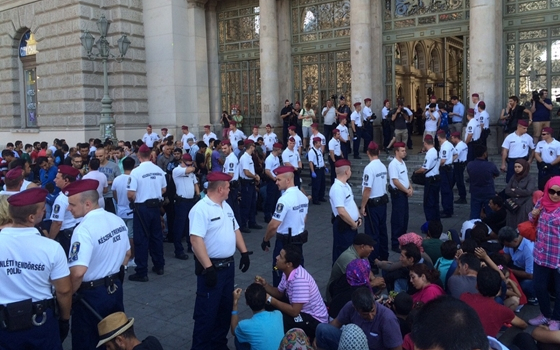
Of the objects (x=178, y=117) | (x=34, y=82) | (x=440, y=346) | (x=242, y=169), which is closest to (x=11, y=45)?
(x=34, y=82)

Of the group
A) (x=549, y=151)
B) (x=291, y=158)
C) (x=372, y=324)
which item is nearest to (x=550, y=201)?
(x=372, y=324)

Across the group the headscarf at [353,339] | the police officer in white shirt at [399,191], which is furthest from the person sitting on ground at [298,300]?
the police officer in white shirt at [399,191]

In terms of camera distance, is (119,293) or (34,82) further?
(34,82)

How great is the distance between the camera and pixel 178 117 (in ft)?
67.5

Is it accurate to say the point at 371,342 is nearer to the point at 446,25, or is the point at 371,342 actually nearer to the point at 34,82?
the point at 446,25

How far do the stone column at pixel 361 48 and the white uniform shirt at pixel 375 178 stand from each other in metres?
8.92

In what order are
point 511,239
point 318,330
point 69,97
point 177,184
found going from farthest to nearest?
point 69,97 → point 177,184 → point 511,239 → point 318,330

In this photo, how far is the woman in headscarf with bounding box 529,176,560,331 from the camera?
5535mm

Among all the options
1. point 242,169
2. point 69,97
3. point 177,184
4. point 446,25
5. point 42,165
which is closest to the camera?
point 177,184

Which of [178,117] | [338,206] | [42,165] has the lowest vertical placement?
[338,206]

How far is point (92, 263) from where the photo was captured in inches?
180

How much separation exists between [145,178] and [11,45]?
1895 cm

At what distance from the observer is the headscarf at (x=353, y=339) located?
13.6ft

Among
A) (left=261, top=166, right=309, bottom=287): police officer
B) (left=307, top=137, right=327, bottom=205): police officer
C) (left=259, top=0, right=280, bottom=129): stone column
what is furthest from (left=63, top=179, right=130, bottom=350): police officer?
(left=259, top=0, right=280, bottom=129): stone column
